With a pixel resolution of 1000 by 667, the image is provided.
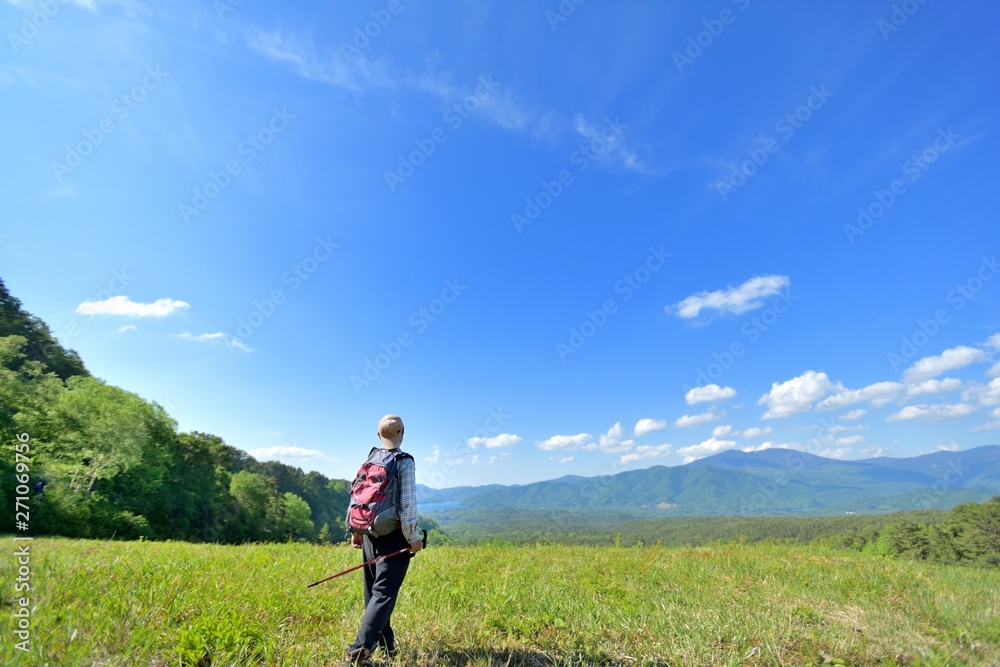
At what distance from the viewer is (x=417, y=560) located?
9.35 metres

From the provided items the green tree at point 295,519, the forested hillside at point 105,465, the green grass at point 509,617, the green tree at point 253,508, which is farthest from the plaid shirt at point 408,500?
the green tree at point 295,519

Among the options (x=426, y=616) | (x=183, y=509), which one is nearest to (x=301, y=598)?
(x=426, y=616)

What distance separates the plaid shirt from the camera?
4.30 m

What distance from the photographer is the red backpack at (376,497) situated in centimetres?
420

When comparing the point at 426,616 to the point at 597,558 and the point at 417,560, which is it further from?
the point at 597,558

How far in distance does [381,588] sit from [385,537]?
18.1 inches

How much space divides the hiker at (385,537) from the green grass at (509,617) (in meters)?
0.45

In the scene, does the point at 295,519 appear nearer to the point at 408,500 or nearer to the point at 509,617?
the point at 509,617

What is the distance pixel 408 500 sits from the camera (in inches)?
174

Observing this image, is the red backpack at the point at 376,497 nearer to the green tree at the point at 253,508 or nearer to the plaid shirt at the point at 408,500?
the plaid shirt at the point at 408,500

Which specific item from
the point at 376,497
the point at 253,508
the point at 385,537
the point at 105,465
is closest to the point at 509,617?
the point at 385,537

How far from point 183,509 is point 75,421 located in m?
15.2

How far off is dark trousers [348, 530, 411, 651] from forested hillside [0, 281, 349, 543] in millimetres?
25365

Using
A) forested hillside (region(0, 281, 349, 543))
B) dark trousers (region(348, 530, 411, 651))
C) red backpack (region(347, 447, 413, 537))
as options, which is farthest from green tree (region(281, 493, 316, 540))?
red backpack (region(347, 447, 413, 537))
